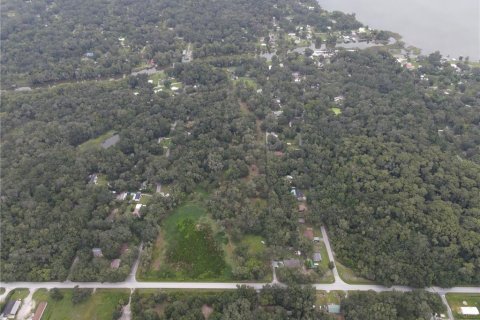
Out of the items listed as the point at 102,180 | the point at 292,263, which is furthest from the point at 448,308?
the point at 102,180

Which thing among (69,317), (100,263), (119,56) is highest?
(119,56)

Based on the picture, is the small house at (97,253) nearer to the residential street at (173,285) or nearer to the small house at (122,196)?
the residential street at (173,285)

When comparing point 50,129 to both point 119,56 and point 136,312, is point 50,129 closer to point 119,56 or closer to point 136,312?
point 119,56

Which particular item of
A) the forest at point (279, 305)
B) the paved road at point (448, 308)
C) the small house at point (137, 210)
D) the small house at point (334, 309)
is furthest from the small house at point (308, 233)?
the small house at point (137, 210)

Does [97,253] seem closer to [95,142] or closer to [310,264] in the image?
[95,142]

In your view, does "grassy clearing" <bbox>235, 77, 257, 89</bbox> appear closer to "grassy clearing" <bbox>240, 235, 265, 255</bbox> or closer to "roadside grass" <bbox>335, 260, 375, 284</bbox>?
"grassy clearing" <bbox>240, 235, 265, 255</bbox>

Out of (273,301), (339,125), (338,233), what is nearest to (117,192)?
(273,301)
